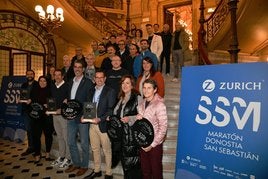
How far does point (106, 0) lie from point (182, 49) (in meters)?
7.35

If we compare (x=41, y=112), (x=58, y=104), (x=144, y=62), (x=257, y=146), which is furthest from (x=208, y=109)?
(x=41, y=112)

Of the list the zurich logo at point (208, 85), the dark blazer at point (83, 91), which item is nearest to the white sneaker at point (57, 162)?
the dark blazer at point (83, 91)

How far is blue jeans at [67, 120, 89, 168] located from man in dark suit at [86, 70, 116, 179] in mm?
244

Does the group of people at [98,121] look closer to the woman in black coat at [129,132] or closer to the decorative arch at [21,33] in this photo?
the woman in black coat at [129,132]

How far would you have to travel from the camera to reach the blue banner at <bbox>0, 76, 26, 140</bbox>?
19.9ft

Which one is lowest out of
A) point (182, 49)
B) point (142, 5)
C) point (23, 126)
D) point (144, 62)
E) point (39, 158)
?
point (39, 158)

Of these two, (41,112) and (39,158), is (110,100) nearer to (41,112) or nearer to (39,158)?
(41,112)

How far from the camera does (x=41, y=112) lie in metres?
4.61

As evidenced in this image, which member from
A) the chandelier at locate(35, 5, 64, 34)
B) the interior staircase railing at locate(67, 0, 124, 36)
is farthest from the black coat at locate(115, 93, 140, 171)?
the interior staircase railing at locate(67, 0, 124, 36)

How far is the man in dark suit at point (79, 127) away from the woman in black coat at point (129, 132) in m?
0.98

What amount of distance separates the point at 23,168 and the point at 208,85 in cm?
374

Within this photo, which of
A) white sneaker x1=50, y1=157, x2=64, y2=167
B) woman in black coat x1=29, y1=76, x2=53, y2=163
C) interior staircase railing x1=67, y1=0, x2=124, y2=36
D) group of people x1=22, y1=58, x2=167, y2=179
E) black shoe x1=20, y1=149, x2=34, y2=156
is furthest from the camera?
interior staircase railing x1=67, y1=0, x2=124, y2=36

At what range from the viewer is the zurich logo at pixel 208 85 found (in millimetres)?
2308

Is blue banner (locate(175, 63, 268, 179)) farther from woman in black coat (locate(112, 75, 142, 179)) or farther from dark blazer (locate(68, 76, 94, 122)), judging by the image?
dark blazer (locate(68, 76, 94, 122))
